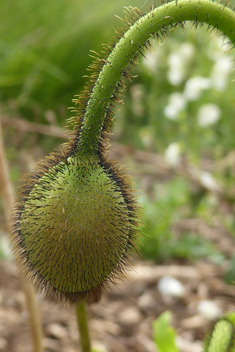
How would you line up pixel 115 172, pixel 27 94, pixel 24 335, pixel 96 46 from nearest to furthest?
pixel 115 172 → pixel 24 335 → pixel 27 94 → pixel 96 46

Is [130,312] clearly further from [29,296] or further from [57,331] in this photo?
[29,296]

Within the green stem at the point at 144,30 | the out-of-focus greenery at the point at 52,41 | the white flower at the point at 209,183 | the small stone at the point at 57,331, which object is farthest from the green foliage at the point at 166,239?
the green stem at the point at 144,30

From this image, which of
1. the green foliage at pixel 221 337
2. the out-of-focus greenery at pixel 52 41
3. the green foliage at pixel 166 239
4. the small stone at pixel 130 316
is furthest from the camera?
the out-of-focus greenery at pixel 52 41

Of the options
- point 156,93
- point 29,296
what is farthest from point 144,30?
point 156,93

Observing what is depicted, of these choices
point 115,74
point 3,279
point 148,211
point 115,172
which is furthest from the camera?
point 148,211

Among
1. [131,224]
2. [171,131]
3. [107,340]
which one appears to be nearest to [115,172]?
[131,224]

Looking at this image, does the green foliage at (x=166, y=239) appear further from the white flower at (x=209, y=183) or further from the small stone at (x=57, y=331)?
the small stone at (x=57, y=331)

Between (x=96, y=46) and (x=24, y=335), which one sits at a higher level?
(x=96, y=46)

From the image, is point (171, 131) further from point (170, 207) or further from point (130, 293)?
point (130, 293)
